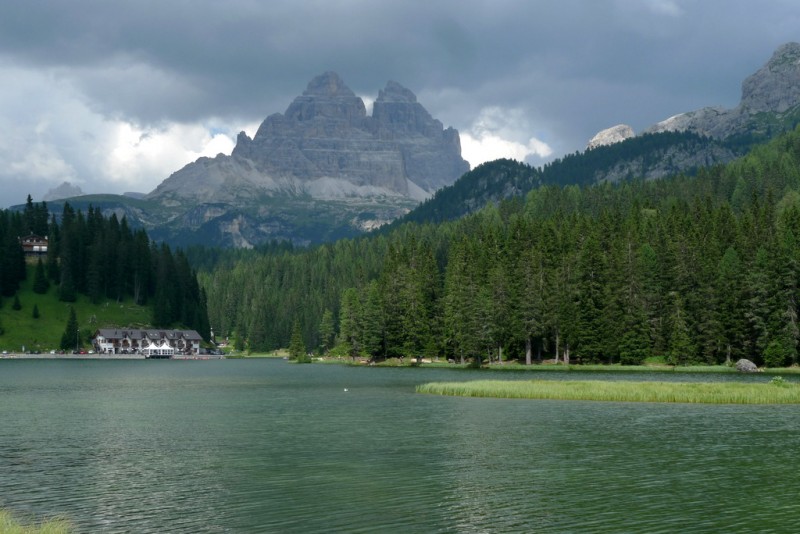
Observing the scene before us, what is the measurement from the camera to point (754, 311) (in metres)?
152

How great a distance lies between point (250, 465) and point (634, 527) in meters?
25.4

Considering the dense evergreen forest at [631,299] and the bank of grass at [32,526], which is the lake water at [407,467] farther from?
the dense evergreen forest at [631,299]

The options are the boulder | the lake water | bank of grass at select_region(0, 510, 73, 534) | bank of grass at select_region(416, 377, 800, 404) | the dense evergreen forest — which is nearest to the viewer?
bank of grass at select_region(0, 510, 73, 534)

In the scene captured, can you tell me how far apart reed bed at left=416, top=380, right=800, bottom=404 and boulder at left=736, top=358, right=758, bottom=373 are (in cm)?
5095

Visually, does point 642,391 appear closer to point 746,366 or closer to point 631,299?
point 746,366

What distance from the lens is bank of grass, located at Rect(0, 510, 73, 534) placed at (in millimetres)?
31250

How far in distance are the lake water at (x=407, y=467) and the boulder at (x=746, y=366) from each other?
64537mm

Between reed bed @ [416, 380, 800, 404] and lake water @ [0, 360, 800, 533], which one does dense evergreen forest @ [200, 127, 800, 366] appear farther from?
lake water @ [0, 360, 800, 533]

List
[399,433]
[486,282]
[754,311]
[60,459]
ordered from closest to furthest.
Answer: [60,459] → [399,433] → [754,311] → [486,282]

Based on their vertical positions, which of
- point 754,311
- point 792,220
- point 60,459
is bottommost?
point 60,459


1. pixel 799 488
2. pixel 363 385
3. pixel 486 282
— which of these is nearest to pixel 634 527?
pixel 799 488

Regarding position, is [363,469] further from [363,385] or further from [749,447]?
[363,385]

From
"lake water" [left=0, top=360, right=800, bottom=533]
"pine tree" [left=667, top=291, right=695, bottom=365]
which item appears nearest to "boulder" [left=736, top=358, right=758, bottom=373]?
"pine tree" [left=667, top=291, right=695, bottom=365]

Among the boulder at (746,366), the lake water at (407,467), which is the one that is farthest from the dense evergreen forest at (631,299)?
the lake water at (407,467)
